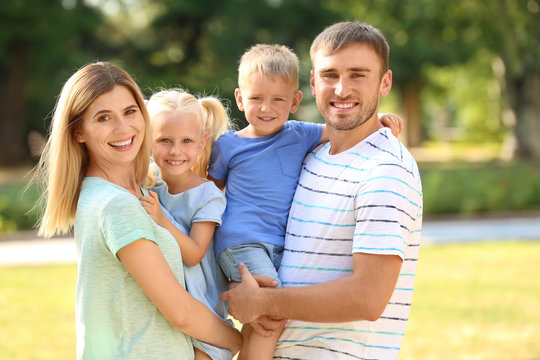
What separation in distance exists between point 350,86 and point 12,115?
27.9 meters

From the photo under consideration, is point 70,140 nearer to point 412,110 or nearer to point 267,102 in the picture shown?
point 267,102

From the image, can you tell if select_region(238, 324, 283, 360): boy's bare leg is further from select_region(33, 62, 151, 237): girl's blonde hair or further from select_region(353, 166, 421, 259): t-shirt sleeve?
select_region(33, 62, 151, 237): girl's blonde hair

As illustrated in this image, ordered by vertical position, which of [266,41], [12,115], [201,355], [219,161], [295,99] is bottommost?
[201,355]

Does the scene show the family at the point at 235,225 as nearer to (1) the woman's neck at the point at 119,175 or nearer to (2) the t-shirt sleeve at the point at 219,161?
(1) the woman's neck at the point at 119,175

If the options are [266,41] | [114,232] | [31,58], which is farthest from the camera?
[266,41]

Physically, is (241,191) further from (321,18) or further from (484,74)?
(484,74)

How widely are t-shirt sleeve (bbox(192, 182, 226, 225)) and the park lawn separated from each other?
4.40m

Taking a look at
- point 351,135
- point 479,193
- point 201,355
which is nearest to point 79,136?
point 201,355

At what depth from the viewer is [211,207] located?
2848 mm

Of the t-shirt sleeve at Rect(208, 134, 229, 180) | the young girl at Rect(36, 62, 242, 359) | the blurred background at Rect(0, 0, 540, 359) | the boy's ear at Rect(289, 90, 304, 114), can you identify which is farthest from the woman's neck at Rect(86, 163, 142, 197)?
the blurred background at Rect(0, 0, 540, 359)

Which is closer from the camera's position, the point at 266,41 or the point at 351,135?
the point at 351,135

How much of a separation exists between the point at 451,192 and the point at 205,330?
549 inches

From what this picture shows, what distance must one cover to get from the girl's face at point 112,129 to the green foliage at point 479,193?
512 inches

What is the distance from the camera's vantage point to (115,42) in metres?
33.0
